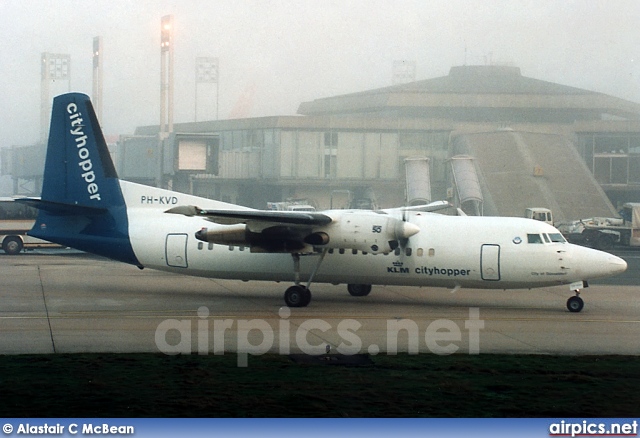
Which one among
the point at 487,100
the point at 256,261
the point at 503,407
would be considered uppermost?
the point at 487,100

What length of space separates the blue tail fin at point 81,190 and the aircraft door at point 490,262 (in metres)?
10.4

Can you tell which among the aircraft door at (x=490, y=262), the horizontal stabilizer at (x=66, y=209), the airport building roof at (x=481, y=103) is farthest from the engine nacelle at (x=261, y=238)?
the airport building roof at (x=481, y=103)

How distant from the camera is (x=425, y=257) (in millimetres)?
23875

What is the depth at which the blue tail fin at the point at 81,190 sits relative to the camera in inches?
1009

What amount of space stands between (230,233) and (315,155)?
4805 cm

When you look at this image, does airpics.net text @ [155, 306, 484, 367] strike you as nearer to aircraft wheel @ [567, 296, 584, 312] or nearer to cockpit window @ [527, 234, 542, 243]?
cockpit window @ [527, 234, 542, 243]

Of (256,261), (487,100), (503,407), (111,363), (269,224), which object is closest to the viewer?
(503,407)

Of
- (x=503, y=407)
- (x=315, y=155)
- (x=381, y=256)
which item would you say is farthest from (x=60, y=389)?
(x=315, y=155)

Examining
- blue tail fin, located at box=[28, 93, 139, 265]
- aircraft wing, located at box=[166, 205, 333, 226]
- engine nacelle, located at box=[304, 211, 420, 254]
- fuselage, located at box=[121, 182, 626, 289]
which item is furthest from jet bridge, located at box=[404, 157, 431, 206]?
aircraft wing, located at box=[166, 205, 333, 226]

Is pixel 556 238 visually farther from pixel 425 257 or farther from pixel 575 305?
pixel 425 257

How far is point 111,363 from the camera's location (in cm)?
1538

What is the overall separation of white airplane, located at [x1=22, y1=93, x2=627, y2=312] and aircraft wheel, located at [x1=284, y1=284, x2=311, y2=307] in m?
0.03

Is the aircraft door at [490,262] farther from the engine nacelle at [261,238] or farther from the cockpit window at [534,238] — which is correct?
the engine nacelle at [261,238]

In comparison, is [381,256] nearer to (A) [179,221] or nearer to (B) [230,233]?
(B) [230,233]
